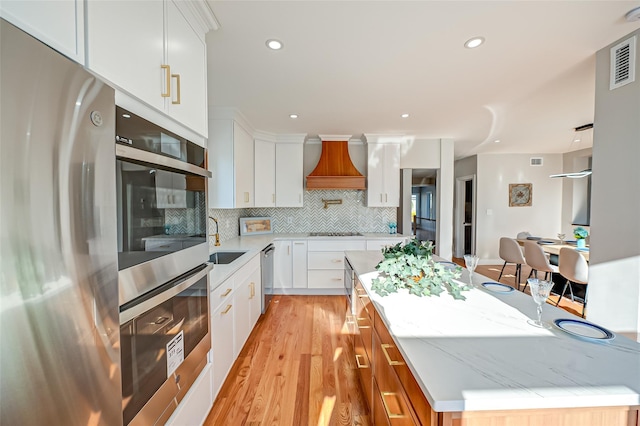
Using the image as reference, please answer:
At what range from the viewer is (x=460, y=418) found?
0.70 meters

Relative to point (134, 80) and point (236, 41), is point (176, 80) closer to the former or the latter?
point (134, 80)

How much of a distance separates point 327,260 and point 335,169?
1.43m

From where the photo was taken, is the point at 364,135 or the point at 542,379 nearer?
the point at 542,379

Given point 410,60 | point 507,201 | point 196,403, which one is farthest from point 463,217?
point 196,403

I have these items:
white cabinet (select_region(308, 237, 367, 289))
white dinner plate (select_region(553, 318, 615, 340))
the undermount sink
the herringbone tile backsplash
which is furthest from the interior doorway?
white dinner plate (select_region(553, 318, 615, 340))

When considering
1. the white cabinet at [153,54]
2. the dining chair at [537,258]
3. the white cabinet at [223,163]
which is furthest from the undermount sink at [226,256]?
the dining chair at [537,258]

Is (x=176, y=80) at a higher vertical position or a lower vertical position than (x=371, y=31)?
lower

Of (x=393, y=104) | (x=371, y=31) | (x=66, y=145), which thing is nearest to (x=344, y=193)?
(x=393, y=104)

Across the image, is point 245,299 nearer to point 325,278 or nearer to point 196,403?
point 196,403

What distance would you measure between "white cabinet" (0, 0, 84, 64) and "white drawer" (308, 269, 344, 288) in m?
3.52

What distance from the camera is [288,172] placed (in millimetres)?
4152

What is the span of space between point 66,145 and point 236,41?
5.00 ft

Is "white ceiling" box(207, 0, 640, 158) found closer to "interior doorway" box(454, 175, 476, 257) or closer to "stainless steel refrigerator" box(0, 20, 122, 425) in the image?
"stainless steel refrigerator" box(0, 20, 122, 425)

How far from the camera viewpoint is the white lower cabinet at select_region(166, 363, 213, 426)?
119 cm
